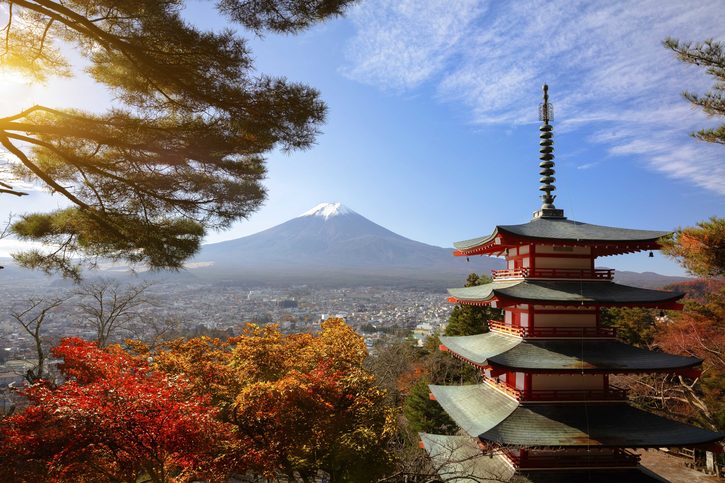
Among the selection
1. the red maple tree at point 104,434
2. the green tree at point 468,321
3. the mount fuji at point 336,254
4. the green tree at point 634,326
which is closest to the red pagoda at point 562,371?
the red maple tree at point 104,434

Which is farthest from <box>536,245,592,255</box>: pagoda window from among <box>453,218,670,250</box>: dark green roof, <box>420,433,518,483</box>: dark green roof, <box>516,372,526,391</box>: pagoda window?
<box>420,433,518,483</box>: dark green roof

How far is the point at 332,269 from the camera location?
143 meters

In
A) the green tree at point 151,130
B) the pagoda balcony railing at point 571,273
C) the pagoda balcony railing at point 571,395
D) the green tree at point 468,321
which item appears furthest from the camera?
the green tree at point 468,321

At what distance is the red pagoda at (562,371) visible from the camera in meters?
8.51

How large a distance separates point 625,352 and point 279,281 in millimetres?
106531

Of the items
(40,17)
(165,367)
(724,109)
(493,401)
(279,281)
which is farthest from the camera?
(279,281)

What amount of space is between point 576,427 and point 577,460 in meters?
0.88

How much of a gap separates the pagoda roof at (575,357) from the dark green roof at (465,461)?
2083mm

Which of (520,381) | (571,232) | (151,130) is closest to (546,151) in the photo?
(571,232)

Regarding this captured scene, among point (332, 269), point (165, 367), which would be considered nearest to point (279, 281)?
point (332, 269)

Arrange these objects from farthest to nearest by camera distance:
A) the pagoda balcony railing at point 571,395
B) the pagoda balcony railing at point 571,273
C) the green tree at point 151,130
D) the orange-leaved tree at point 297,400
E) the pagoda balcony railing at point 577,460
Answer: the pagoda balcony railing at point 571,273 < the orange-leaved tree at point 297,400 < the pagoda balcony railing at point 571,395 < the pagoda balcony railing at point 577,460 < the green tree at point 151,130

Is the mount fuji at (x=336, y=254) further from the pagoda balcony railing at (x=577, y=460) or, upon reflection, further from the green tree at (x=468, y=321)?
the pagoda balcony railing at (x=577, y=460)

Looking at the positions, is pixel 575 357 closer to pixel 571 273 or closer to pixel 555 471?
pixel 571 273

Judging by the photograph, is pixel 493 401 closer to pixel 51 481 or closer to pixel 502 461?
pixel 502 461
